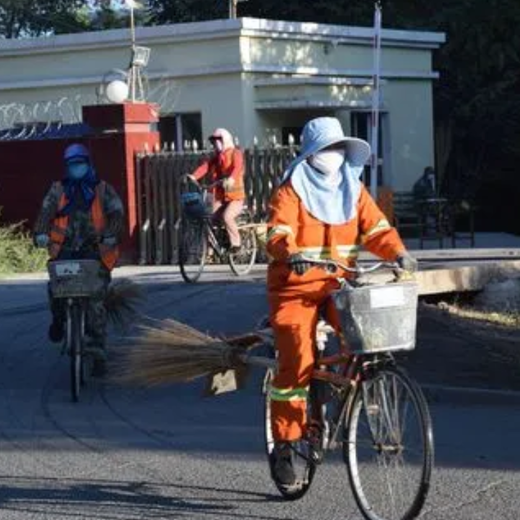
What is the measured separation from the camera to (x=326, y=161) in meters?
5.99

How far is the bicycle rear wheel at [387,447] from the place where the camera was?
5375mm

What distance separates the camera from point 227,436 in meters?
7.84

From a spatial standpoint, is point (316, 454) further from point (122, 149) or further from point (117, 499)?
point (122, 149)

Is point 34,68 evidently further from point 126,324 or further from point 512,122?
point 126,324

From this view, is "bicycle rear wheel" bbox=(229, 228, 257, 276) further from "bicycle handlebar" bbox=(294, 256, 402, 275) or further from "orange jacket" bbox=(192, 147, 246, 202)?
"bicycle handlebar" bbox=(294, 256, 402, 275)

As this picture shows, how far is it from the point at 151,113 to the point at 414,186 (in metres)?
7.56

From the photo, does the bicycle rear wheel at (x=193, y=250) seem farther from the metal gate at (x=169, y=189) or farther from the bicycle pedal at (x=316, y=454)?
the bicycle pedal at (x=316, y=454)

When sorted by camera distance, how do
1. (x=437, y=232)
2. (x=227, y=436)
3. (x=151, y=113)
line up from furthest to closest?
1. (x=437, y=232)
2. (x=151, y=113)
3. (x=227, y=436)

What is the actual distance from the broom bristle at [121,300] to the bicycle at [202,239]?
13.5 ft

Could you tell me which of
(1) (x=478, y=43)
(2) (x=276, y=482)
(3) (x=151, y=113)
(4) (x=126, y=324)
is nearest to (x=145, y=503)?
(2) (x=276, y=482)

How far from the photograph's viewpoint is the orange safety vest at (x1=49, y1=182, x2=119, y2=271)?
30.6 feet

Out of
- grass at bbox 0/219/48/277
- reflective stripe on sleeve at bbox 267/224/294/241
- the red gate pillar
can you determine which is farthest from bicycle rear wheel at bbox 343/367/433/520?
the red gate pillar

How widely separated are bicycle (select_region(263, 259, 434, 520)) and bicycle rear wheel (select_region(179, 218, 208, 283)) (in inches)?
347

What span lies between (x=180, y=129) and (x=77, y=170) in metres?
13.3
